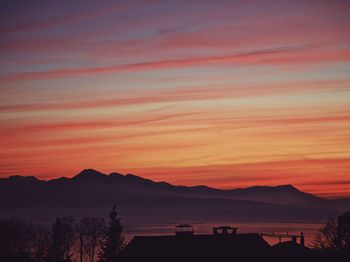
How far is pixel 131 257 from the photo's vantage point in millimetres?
92625

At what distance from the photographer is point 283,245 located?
4065 inches

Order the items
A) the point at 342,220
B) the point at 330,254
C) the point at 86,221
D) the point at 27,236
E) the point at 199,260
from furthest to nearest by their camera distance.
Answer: the point at 86,221, the point at 27,236, the point at 342,220, the point at 330,254, the point at 199,260

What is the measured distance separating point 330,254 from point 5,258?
125ft

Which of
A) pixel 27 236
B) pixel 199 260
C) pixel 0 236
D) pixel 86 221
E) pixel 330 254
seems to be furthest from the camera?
pixel 86 221

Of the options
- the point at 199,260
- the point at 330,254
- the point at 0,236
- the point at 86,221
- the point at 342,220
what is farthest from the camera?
the point at 86,221

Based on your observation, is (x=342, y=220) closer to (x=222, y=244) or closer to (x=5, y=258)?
(x=222, y=244)

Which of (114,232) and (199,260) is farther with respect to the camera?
(114,232)

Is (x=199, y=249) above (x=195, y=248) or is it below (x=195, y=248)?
below

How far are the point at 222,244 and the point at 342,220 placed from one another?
32.9 meters

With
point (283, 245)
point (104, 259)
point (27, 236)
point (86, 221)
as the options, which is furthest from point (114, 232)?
point (86, 221)

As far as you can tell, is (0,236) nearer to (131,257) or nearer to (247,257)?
(131,257)

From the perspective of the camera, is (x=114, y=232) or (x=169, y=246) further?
(x=114, y=232)

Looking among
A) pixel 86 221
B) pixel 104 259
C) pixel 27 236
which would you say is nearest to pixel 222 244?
pixel 104 259

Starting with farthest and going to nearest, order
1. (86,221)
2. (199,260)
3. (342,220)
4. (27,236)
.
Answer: (86,221) → (27,236) → (342,220) → (199,260)
